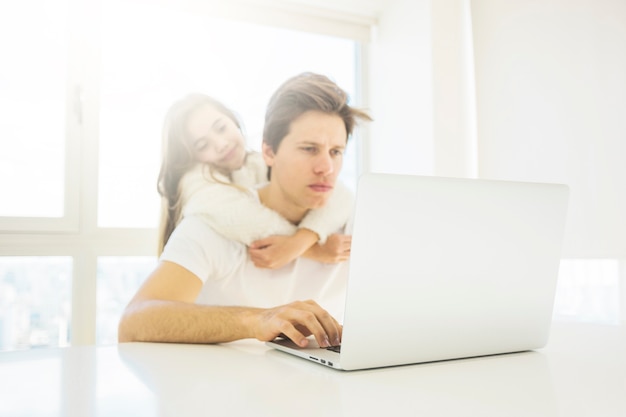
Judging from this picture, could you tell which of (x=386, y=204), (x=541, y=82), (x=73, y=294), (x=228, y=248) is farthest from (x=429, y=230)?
(x=541, y=82)

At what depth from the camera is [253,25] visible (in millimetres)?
2482

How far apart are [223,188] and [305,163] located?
36 cm

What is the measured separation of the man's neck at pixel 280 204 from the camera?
2354 mm

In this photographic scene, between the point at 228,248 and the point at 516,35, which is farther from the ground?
the point at 516,35

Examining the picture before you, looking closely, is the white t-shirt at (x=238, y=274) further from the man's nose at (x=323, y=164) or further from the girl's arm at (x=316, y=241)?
the man's nose at (x=323, y=164)

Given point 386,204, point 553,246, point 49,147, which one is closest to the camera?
point 386,204

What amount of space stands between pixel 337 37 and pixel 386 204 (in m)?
1.99

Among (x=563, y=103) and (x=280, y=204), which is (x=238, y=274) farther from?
(x=563, y=103)

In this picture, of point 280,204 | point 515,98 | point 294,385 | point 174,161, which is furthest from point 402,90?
point 294,385

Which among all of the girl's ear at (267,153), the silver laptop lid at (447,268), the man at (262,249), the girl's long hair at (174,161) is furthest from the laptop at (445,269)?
the girl's ear at (267,153)

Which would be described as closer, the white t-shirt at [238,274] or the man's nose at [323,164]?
the white t-shirt at [238,274]

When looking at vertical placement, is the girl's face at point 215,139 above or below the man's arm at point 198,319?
above

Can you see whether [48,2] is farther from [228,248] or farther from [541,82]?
[541,82]

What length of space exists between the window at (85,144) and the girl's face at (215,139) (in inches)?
2.7
